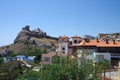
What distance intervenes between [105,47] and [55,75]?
45.8 meters

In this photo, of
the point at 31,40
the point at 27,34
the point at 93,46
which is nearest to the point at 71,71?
the point at 93,46

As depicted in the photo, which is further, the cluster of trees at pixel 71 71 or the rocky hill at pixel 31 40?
the rocky hill at pixel 31 40

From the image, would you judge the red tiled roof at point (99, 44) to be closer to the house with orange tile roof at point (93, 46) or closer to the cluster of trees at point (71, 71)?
the house with orange tile roof at point (93, 46)

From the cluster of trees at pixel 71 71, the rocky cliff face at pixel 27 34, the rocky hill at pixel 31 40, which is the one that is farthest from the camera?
the rocky cliff face at pixel 27 34

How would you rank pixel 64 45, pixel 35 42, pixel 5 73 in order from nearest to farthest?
pixel 5 73, pixel 64 45, pixel 35 42

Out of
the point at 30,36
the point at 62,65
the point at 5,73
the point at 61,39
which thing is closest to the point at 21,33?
the point at 30,36

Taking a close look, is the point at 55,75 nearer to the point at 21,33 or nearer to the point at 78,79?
the point at 78,79

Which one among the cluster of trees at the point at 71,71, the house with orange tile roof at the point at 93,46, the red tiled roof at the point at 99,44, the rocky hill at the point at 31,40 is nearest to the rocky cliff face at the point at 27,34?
the rocky hill at the point at 31,40

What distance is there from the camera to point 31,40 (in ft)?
485

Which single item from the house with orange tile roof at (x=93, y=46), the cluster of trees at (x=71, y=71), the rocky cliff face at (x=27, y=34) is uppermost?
the rocky cliff face at (x=27, y=34)

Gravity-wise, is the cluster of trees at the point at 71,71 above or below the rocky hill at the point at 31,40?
below

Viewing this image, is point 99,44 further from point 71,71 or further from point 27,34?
point 27,34

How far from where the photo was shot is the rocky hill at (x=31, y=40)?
14250 cm

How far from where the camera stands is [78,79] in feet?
72.2
